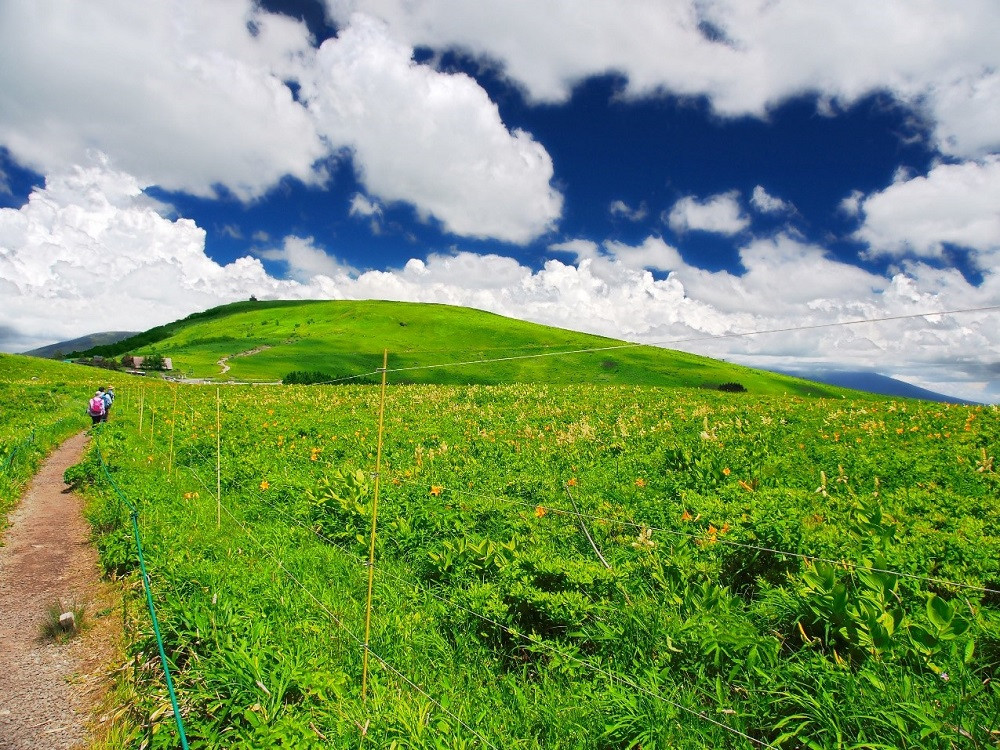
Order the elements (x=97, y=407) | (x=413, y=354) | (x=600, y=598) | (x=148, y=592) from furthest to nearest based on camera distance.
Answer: (x=413, y=354) → (x=97, y=407) → (x=148, y=592) → (x=600, y=598)

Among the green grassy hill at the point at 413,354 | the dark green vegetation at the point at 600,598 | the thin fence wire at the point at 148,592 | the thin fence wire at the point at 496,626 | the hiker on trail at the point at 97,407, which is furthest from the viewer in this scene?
the green grassy hill at the point at 413,354

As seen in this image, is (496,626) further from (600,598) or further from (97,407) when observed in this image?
(97,407)

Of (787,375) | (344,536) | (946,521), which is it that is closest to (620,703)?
(946,521)

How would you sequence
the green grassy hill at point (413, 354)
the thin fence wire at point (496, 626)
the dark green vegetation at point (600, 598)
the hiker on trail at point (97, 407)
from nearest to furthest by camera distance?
the thin fence wire at point (496, 626)
the dark green vegetation at point (600, 598)
the hiker on trail at point (97, 407)
the green grassy hill at point (413, 354)

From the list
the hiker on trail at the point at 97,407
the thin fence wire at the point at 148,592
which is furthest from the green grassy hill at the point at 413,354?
the thin fence wire at the point at 148,592

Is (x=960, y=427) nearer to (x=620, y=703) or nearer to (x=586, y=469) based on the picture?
(x=586, y=469)

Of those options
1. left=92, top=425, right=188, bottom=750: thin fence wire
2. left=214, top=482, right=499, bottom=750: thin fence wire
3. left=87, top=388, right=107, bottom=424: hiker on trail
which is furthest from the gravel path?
left=87, top=388, right=107, bottom=424: hiker on trail

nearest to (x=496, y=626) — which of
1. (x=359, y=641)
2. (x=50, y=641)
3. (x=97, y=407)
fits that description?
(x=359, y=641)

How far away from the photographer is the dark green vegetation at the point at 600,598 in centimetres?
353

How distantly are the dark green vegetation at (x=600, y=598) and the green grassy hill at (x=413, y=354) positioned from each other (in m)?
35.5

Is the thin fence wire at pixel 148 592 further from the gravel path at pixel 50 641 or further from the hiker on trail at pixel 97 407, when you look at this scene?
the hiker on trail at pixel 97 407

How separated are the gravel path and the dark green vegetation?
1.35ft

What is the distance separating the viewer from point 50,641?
18.9 ft

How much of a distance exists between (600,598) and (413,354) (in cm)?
7665
